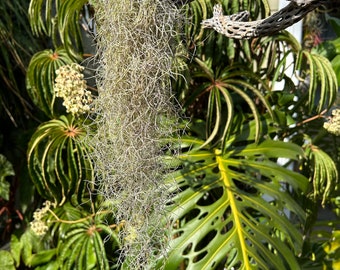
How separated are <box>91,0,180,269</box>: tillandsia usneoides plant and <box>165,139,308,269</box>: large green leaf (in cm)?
28

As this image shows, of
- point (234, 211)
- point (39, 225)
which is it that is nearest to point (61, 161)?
point (39, 225)

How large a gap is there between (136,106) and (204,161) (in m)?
0.78

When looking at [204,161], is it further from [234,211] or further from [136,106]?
[136,106]

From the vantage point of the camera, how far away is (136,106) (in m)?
0.98

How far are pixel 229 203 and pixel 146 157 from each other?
60 cm

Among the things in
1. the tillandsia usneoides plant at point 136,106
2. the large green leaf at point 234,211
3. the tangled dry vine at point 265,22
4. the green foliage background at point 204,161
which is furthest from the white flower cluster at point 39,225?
the tangled dry vine at point 265,22

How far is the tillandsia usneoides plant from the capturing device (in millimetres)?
952

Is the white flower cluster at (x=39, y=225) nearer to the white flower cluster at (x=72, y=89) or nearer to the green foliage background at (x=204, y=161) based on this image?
the green foliage background at (x=204, y=161)

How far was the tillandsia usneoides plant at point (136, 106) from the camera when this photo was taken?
95 centimetres

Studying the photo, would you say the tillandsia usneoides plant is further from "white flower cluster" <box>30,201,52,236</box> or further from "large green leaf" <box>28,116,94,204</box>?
"white flower cluster" <box>30,201,52,236</box>

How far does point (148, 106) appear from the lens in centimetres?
97

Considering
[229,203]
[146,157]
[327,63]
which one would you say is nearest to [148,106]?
[146,157]

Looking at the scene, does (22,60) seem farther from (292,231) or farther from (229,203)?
(292,231)

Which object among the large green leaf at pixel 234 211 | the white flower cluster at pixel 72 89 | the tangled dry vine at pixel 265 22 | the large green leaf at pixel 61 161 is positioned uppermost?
the tangled dry vine at pixel 265 22
